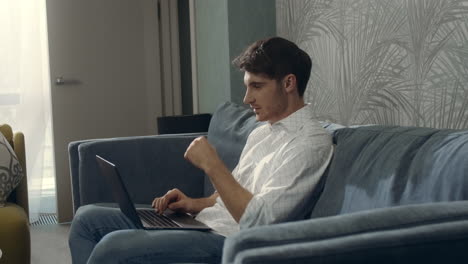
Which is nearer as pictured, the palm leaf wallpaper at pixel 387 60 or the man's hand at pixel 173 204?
the palm leaf wallpaper at pixel 387 60

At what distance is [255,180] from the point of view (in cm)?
201

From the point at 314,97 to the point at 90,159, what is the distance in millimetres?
909

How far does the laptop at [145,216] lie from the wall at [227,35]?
1.22 metres

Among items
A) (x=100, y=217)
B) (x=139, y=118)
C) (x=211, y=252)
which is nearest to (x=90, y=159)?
(x=100, y=217)

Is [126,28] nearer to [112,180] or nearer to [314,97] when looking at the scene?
[314,97]

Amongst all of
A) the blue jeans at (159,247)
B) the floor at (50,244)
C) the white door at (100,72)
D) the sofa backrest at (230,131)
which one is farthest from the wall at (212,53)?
the blue jeans at (159,247)

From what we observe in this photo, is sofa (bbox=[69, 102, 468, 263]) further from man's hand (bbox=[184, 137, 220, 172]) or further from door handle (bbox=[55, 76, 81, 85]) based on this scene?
door handle (bbox=[55, 76, 81, 85])

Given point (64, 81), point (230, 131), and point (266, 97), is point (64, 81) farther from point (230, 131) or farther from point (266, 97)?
point (266, 97)

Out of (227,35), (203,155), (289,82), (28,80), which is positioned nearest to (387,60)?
(289,82)

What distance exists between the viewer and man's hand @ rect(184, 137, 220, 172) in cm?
191

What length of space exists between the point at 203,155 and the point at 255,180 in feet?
0.59

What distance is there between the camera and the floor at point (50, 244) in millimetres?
3697

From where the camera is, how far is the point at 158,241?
5.90 feet

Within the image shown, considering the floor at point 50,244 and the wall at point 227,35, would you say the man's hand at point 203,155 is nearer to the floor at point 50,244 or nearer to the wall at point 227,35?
the wall at point 227,35
